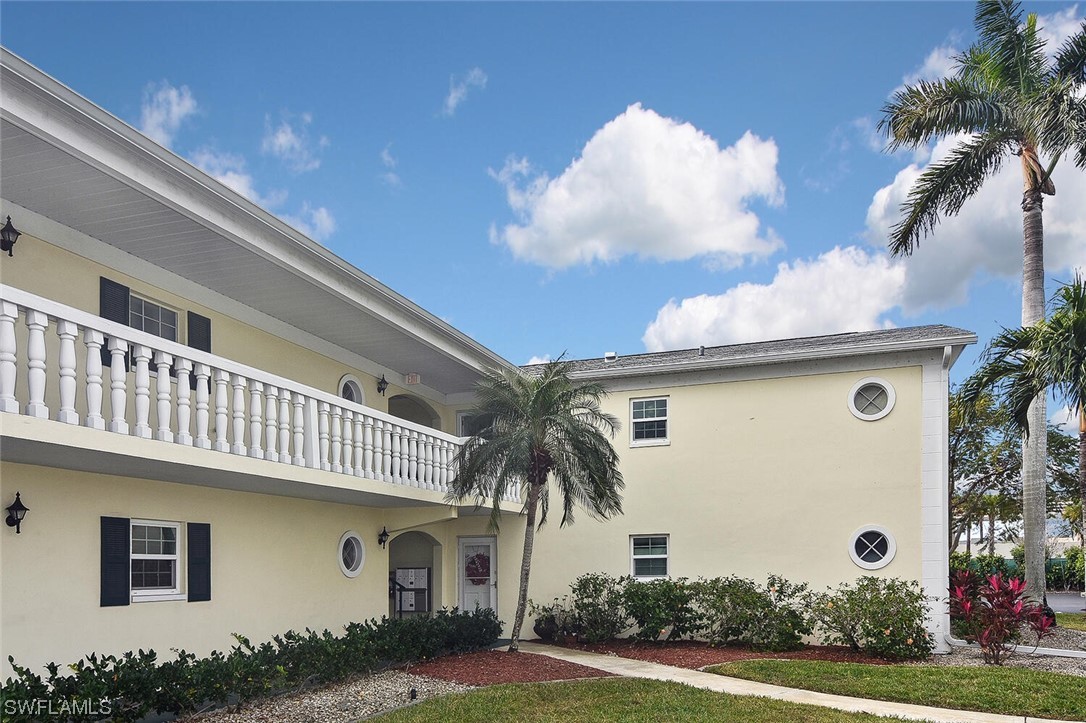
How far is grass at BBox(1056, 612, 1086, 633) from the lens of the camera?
761 inches

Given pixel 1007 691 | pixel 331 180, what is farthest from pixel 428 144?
pixel 1007 691

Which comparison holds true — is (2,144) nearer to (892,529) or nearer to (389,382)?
(389,382)

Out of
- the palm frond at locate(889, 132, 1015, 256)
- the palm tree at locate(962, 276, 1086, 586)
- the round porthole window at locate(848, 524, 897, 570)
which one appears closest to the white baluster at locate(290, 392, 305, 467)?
the round porthole window at locate(848, 524, 897, 570)

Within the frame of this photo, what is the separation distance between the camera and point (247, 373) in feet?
32.3

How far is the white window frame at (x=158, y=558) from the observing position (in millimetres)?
10000

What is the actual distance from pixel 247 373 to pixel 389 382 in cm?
651

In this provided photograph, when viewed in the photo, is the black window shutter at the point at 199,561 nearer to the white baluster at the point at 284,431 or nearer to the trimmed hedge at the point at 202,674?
the trimmed hedge at the point at 202,674

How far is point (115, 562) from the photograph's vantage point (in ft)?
31.8

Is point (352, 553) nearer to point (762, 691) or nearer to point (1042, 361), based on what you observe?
point (762, 691)

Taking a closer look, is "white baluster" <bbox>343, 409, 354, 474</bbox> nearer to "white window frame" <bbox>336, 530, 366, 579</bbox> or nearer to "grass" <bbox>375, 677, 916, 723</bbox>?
"white window frame" <bbox>336, 530, 366, 579</bbox>

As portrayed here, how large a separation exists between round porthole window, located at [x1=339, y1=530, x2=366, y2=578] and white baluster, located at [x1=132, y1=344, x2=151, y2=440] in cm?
652

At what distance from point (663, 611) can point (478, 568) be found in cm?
455

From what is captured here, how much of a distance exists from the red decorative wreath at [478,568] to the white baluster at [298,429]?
8.30 m

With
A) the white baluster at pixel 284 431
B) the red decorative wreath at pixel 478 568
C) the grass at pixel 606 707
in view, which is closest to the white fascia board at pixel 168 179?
the white baluster at pixel 284 431
